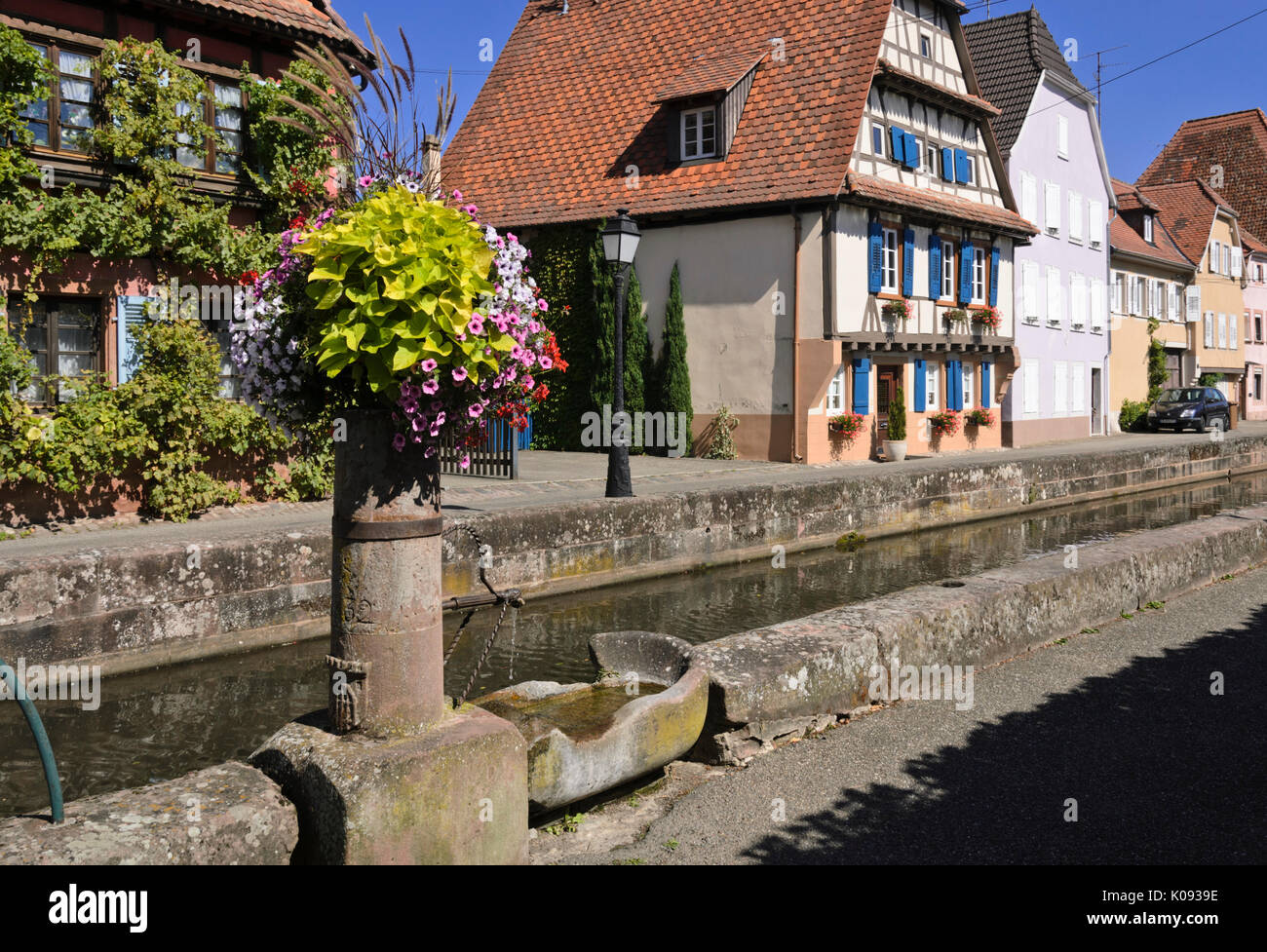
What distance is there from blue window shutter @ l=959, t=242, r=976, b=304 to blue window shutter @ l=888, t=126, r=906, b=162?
126 inches

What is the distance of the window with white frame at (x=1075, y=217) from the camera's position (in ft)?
102

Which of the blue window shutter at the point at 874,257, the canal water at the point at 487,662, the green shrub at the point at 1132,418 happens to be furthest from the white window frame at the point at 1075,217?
the canal water at the point at 487,662

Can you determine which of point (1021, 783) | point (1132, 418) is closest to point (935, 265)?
point (1132, 418)

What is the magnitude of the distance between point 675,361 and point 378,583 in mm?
18152

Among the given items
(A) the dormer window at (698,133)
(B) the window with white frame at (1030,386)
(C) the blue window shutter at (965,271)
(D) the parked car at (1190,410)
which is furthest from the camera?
(D) the parked car at (1190,410)

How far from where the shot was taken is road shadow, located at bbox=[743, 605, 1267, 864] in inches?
Answer: 154

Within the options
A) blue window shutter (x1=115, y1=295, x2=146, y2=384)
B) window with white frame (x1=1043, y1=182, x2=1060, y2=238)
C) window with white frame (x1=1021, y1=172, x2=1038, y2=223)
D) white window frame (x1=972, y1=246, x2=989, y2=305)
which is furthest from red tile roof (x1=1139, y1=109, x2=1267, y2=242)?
blue window shutter (x1=115, y1=295, x2=146, y2=384)

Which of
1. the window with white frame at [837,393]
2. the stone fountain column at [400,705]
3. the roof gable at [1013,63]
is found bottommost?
the stone fountain column at [400,705]

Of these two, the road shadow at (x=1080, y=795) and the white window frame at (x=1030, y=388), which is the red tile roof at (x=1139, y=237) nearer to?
the white window frame at (x=1030, y=388)

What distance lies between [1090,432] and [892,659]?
97.7 feet

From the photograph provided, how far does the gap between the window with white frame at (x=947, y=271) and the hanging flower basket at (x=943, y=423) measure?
255 cm

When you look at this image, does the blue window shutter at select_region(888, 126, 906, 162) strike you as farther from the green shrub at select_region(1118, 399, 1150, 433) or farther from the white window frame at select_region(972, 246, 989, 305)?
the green shrub at select_region(1118, 399, 1150, 433)

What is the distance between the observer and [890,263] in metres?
22.8
